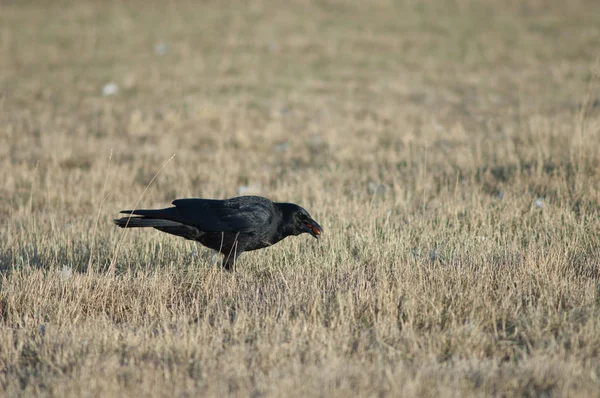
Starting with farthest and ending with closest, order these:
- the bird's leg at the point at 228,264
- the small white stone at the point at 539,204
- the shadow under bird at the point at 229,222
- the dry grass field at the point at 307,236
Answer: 1. the small white stone at the point at 539,204
2. the bird's leg at the point at 228,264
3. the shadow under bird at the point at 229,222
4. the dry grass field at the point at 307,236

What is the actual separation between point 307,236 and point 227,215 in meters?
1.34

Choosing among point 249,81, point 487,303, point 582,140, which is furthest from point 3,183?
point 249,81

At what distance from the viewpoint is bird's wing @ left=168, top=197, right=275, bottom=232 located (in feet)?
16.1

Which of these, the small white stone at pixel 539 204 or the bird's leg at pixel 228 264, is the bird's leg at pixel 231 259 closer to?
the bird's leg at pixel 228 264

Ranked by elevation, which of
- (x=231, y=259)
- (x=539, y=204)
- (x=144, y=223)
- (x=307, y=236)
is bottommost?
(x=307, y=236)

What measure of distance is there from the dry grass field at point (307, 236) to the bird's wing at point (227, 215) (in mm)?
351

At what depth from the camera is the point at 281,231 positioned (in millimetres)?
5117

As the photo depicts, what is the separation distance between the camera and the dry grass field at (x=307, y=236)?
134 inches

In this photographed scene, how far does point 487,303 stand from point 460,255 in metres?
1.08

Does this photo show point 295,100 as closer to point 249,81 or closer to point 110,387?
point 249,81

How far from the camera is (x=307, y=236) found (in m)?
6.12

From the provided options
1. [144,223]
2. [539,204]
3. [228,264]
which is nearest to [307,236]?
[228,264]

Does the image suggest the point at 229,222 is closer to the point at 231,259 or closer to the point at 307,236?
the point at 231,259

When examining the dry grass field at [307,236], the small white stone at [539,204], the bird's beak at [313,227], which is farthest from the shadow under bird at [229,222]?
the small white stone at [539,204]
